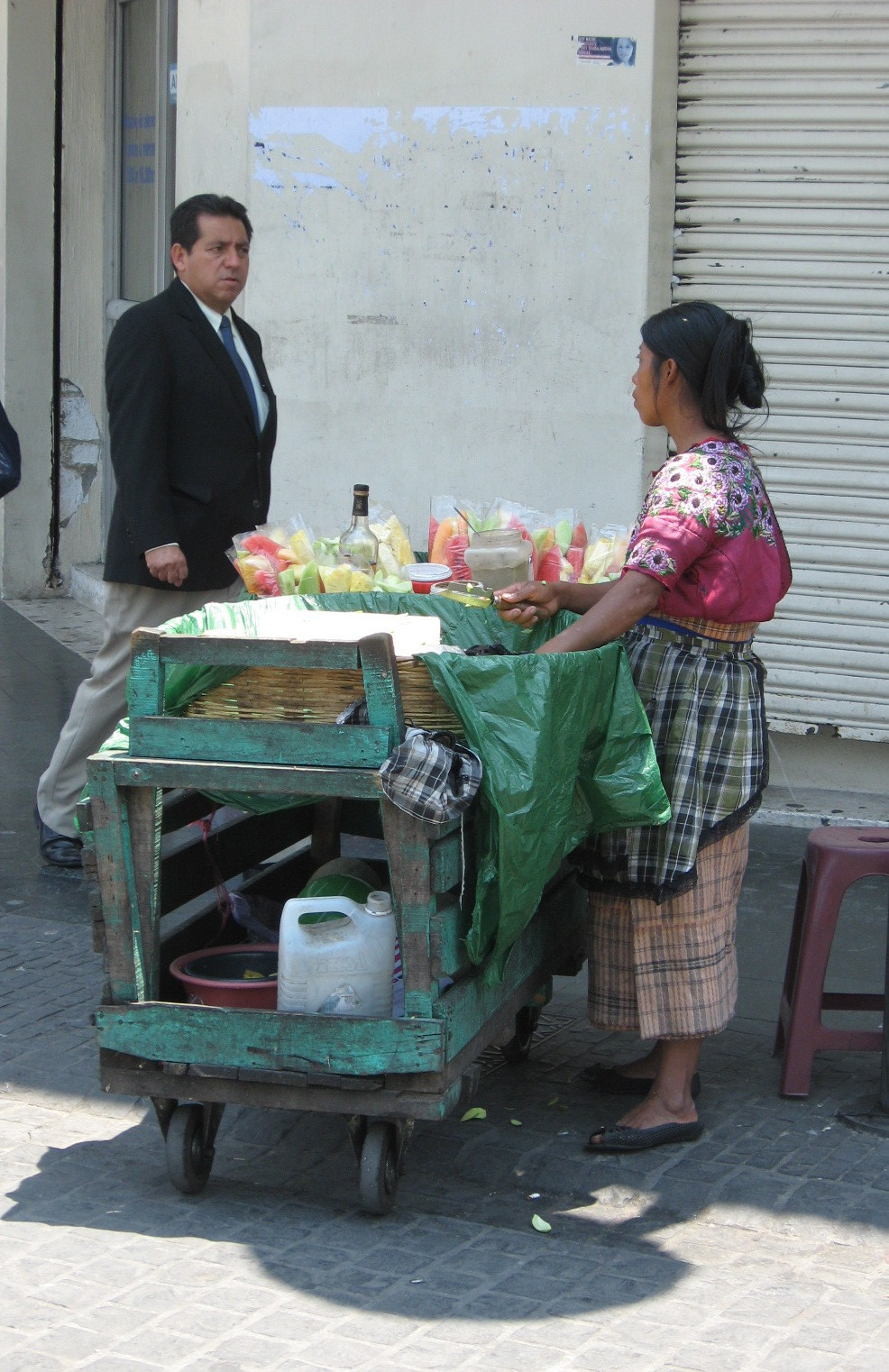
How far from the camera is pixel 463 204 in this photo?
6.19 m

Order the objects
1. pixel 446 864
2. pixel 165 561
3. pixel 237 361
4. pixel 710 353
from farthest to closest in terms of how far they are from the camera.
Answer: pixel 237 361
pixel 165 561
pixel 710 353
pixel 446 864

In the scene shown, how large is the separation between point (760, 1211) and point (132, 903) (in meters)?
1.38

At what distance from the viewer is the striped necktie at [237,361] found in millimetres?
4871

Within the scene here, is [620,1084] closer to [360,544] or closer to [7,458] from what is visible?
[360,544]

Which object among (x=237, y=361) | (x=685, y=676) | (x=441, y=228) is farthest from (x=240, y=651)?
(x=441, y=228)

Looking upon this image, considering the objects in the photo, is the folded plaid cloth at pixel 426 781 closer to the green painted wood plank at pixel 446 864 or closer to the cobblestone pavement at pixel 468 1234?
the green painted wood plank at pixel 446 864

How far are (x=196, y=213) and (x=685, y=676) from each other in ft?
7.37

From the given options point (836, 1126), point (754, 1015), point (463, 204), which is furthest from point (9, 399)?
point (836, 1126)

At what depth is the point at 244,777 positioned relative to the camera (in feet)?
9.78

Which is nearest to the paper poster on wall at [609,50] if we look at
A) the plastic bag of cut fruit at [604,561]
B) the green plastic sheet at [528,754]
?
the plastic bag of cut fruit at [604,561]

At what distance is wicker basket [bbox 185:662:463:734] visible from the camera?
9.98 feet

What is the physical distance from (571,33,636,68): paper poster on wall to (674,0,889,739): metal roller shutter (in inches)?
7.8

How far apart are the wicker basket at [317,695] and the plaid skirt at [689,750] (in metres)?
0.58

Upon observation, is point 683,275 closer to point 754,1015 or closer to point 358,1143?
point 754,1015
